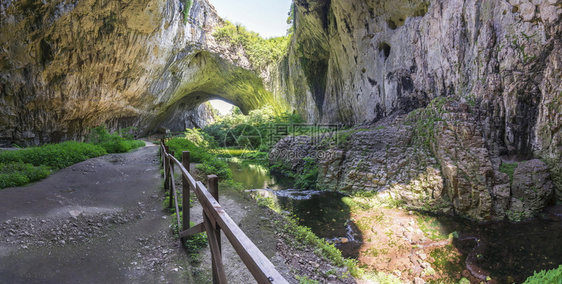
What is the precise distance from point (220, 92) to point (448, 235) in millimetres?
28351

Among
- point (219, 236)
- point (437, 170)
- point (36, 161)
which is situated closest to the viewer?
point (219, 236)

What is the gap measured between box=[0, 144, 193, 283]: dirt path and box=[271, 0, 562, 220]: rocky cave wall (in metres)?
5.80

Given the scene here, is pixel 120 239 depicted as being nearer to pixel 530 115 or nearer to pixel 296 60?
pixel 530 115

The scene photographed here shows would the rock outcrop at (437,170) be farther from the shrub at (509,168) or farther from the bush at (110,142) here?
the bush at (110,142)

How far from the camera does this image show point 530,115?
5.71 m

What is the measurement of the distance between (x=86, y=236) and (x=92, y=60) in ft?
41.2

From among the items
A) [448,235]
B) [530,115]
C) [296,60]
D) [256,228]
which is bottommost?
[448,235]

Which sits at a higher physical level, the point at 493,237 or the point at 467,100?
the point at 467,100

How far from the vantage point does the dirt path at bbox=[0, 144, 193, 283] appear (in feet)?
8.29

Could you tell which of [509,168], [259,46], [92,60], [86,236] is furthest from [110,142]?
[259,46]

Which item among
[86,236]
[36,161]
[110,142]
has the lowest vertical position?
[86,236]

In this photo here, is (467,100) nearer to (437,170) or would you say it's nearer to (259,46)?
(437,170)

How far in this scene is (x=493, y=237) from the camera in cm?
479

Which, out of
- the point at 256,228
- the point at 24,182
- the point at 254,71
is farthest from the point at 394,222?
the point at 254,71
